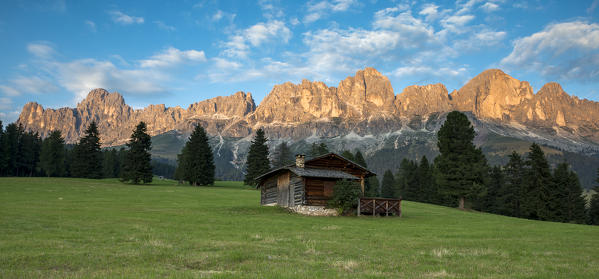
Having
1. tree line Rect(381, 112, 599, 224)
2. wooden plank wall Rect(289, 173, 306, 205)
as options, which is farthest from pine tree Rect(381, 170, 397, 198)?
wooden plank wall Rect(289, 173, 306, 205)

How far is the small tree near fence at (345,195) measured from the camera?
109 ft

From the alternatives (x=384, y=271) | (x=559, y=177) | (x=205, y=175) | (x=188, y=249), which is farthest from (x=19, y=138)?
(x=559, y=177)

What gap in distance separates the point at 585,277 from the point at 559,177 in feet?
171

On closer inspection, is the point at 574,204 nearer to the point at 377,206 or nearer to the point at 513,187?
the point at 513,187

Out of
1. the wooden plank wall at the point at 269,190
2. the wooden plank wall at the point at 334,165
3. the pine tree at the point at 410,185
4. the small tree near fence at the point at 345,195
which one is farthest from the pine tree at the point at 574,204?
the wooden plank wall at the point at 269,190

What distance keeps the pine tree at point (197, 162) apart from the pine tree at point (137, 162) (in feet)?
24.4

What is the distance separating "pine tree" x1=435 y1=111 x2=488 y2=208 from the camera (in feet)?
165

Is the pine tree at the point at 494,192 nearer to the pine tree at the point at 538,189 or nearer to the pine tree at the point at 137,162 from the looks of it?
the pine tree at the point at 538,189

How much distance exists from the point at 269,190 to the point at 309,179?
9.90 metres

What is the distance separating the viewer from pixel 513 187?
→ 6131 cm

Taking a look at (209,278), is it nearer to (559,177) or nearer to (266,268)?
(266,268)

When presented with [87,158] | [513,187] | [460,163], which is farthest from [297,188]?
[87,158]

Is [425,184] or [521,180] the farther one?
[425,184]

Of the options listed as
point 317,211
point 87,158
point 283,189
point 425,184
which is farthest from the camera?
point 425,184
